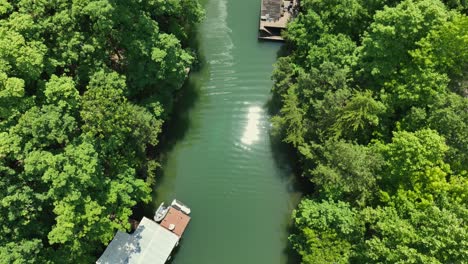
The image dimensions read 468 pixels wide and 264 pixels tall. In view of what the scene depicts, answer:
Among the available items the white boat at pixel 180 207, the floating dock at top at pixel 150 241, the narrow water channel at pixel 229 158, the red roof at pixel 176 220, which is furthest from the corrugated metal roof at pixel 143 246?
the narrow water channel at pixel 229 158

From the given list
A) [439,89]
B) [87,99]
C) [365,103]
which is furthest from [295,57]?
[87,99]

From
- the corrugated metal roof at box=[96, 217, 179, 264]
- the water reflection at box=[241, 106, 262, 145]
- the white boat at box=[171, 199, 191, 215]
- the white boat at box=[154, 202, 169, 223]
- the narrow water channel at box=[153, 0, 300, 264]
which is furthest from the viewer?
→ the water reflection at box=[241, 106, 262, 145]

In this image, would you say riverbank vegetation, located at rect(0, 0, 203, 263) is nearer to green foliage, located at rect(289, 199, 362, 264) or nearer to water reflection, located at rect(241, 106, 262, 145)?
water reflection, located at rect(241, 106, 262, 145)

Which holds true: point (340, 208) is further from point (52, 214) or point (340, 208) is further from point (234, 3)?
point (234, 3)

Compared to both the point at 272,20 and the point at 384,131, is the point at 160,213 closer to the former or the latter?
the point at 384,131

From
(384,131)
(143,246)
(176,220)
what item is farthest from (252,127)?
(143,246)

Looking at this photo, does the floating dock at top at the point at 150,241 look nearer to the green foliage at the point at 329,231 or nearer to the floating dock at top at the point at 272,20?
the green foliage at the point at 329,231

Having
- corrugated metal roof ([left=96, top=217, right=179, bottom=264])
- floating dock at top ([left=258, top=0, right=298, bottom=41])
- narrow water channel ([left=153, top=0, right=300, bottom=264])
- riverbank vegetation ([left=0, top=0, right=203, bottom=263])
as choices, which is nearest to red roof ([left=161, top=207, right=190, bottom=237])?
corrugated metal roof ([left=96, top=217, right=179, bottom=264])
